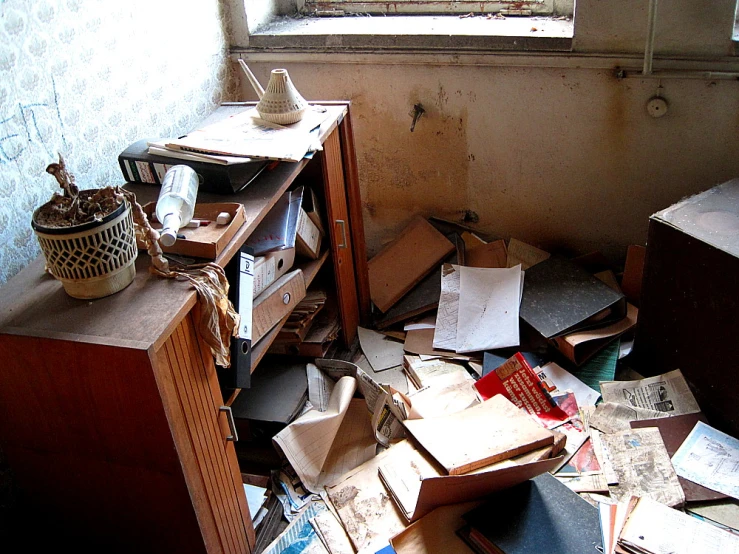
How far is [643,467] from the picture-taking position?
5.51ft

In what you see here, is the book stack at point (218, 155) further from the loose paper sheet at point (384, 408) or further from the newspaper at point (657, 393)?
the newspaper at point (657, 393)

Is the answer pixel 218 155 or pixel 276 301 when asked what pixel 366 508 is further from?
pixel 218 155

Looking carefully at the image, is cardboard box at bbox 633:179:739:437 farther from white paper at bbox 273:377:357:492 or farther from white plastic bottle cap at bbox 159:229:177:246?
white plastic bottle cap at bbox 159:229:177:246

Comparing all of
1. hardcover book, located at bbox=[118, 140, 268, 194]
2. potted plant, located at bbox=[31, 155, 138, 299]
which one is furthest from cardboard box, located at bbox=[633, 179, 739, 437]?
potted plant, located at bbox=[31, 155, 138, 299]

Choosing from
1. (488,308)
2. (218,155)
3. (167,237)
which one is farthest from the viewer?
(488,308)

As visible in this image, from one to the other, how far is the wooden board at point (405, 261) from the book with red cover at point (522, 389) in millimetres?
505

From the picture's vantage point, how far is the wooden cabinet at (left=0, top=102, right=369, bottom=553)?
1127 mm

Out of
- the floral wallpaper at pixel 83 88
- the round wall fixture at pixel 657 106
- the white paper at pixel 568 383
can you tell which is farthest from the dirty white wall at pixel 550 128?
the white paper at pixel 568 383

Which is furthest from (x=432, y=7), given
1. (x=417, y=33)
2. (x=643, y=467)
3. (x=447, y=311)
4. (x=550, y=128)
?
(x=643, y=467)

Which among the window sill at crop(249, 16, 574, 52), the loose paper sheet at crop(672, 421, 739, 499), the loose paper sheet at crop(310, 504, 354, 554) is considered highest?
the window sill at crop(249, 16, 574, 52)

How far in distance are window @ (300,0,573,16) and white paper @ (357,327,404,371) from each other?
46.6 inches

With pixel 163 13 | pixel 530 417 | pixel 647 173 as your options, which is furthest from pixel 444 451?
pixel 163 13

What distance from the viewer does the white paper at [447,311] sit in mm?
2164

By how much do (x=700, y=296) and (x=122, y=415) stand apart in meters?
1.41
